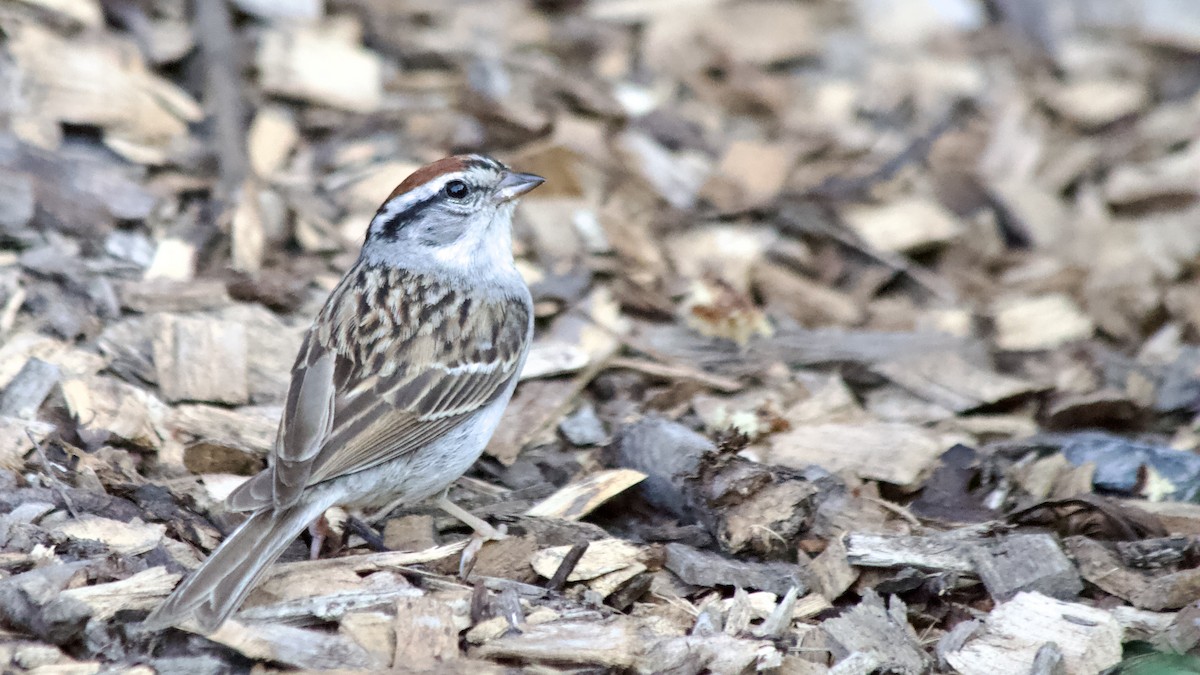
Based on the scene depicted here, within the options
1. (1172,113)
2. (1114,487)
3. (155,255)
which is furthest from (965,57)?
(155,255)

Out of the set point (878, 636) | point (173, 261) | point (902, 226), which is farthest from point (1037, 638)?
point (173, 261)

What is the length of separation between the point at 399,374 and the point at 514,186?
1.06m

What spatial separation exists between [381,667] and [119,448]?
1.68 m

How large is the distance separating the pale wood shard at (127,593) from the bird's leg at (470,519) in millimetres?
1111

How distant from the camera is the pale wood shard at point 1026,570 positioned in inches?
190

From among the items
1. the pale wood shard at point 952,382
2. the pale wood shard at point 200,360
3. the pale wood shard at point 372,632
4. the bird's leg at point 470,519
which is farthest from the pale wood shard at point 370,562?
the pale wood shard at point 952,382

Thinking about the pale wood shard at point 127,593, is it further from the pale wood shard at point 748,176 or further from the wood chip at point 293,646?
the pale wood shard at point 748,176

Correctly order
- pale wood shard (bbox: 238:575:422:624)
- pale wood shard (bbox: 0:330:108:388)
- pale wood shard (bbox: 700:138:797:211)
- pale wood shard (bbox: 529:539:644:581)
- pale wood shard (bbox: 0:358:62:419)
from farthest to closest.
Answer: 1. pale wood shard (bbox: 700:138:797:211)
2. pale wood shard (bbox: 0:330:108:388)
3. pale wood shard (bbox: 0:358:62:419)
4. pale wood shard (bbox: 529:539:644:581)
5. pale wood shard (bbox: 238:575:422:624)

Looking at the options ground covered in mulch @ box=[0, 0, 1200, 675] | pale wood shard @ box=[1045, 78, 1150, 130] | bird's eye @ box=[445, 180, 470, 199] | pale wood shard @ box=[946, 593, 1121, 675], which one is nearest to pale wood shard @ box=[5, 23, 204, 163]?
ground covered in mulch @ box=[0, 0, 1200, 675]

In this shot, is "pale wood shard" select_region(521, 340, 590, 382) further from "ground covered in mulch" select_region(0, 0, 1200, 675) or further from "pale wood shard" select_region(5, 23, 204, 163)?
"pale wood shard" select_region(5, 23, 204, 163)

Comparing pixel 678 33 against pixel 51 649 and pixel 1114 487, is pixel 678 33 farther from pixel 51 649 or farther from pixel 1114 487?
pixel 51 649

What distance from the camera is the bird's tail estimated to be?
4.09m

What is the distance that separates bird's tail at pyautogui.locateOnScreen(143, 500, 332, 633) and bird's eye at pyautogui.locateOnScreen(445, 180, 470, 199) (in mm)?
1598

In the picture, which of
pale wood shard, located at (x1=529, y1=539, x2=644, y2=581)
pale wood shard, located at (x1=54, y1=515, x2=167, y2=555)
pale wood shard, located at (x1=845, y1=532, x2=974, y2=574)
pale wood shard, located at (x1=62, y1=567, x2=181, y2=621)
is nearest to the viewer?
pale wood shard, located at (x1=62, y1=567, x2=181, y2=621)
